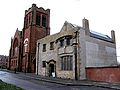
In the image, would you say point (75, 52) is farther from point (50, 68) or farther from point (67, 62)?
point (50, 68)

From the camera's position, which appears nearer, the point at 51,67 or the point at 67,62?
the point at 67,62

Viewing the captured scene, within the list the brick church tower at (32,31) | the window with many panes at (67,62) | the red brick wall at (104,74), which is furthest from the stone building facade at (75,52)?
the brick church tower at (32,31)

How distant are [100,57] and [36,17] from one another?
83.4 feet

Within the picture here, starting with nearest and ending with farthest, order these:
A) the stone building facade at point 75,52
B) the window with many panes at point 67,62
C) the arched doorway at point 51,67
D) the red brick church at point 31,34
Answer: the stone building facade at point 75,52
the window with many panes at point 67,62
the arched doorway at point 51,67
the red brick church at point 31,34

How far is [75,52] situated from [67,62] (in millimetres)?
2517

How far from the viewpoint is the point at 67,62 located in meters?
27.4

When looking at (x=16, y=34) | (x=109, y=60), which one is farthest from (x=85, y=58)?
(x=16, y=34)

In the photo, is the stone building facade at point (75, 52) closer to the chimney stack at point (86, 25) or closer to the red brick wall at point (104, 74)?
the chimney stack at point (86, 25)

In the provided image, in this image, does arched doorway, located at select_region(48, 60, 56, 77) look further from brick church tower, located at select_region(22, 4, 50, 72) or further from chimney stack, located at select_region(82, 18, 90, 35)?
brick church tower, located at select_region(22, 4, 50, 72)

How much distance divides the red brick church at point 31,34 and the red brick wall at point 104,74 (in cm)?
2050

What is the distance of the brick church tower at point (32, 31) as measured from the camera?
42.8 meters

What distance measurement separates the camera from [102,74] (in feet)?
74.0

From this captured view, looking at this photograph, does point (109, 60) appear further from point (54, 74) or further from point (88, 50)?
point (54, 74)

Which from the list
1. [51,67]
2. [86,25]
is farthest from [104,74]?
[51,67]
